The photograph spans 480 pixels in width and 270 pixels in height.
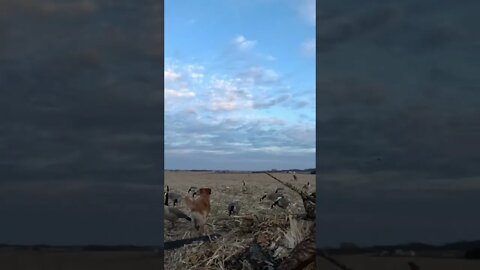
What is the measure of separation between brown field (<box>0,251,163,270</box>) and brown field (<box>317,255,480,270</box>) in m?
1.14

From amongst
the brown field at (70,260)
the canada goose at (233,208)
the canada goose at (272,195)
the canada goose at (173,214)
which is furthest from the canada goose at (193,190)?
the brown field at (70,260)

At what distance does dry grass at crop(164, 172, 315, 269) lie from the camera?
13.4 ft

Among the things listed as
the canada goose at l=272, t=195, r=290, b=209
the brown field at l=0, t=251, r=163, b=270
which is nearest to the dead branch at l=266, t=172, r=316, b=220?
the canada goose at l=272, t=195, r=290, b=209

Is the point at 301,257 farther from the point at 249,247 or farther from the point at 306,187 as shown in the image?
the point at 306,187

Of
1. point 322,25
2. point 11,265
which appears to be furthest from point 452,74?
point 11,265

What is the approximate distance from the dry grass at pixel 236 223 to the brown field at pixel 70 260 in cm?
91

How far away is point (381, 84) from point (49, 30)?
6.71ft

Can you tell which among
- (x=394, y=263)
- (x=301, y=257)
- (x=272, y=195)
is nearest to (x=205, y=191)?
(x=272, y=195)

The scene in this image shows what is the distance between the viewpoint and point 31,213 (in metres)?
3.24

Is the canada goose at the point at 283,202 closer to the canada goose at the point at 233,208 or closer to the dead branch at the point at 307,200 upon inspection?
the dead branch at the point at 307,200

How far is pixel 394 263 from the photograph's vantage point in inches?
122

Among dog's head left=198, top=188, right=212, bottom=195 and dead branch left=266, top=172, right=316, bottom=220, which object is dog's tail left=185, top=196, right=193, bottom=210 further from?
dead branch left=266, top=172, right=316, bottom=220

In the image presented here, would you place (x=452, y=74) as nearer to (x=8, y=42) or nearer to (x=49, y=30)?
(x=49, y=30)

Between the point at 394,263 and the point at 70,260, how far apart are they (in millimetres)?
1928
